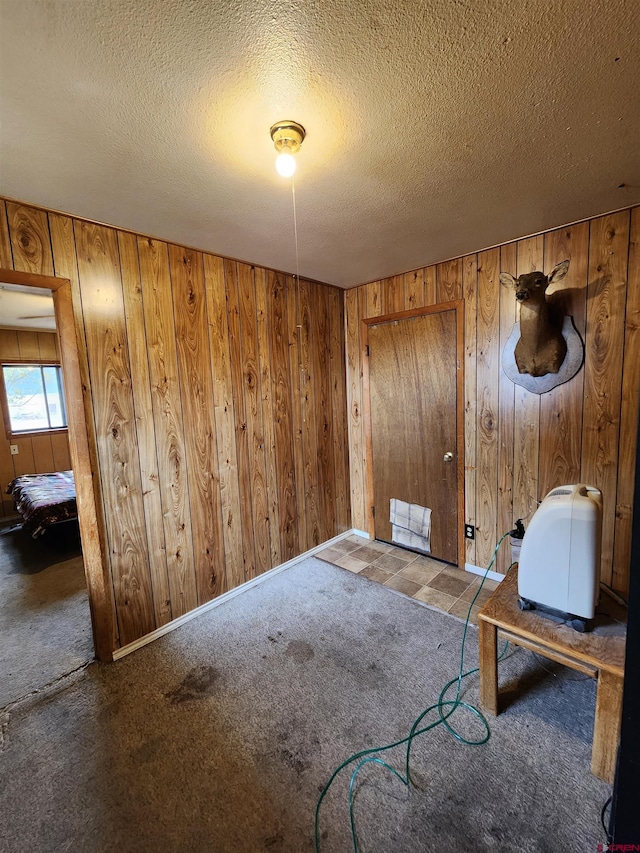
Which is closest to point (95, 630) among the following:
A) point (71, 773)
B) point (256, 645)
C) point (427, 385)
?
point (71, 773)

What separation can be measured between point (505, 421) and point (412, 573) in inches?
53.7

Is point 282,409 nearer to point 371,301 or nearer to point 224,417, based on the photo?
point 224,417

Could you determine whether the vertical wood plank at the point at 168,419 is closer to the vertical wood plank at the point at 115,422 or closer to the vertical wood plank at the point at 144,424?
the vertical wood plank at the point at 144,424

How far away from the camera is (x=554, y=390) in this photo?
87.6 inches

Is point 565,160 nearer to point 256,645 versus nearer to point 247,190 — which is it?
point 247,190

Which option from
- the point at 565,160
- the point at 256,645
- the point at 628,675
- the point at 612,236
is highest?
the point at 565,160

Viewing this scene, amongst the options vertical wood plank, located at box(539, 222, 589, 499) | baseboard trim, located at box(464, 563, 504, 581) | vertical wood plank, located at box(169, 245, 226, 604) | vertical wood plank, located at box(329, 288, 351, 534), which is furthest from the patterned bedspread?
vertical wood plank, located at box(539, 222, 589, 499)

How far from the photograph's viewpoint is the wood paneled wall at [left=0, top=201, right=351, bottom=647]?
1.89 meters

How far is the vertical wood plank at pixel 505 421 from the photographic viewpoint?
2.34 m

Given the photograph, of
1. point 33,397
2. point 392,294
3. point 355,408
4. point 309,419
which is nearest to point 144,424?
point 309,419

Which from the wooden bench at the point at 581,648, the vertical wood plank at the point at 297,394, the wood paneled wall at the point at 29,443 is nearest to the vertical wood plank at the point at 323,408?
the vertical wood plank at the point at 297,394

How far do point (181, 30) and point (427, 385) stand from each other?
7.79ft

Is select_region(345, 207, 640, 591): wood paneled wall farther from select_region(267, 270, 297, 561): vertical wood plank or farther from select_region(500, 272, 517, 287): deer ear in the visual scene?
select_region(267, 270, 297, 561): vertical wood plank

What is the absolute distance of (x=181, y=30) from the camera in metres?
0.90
